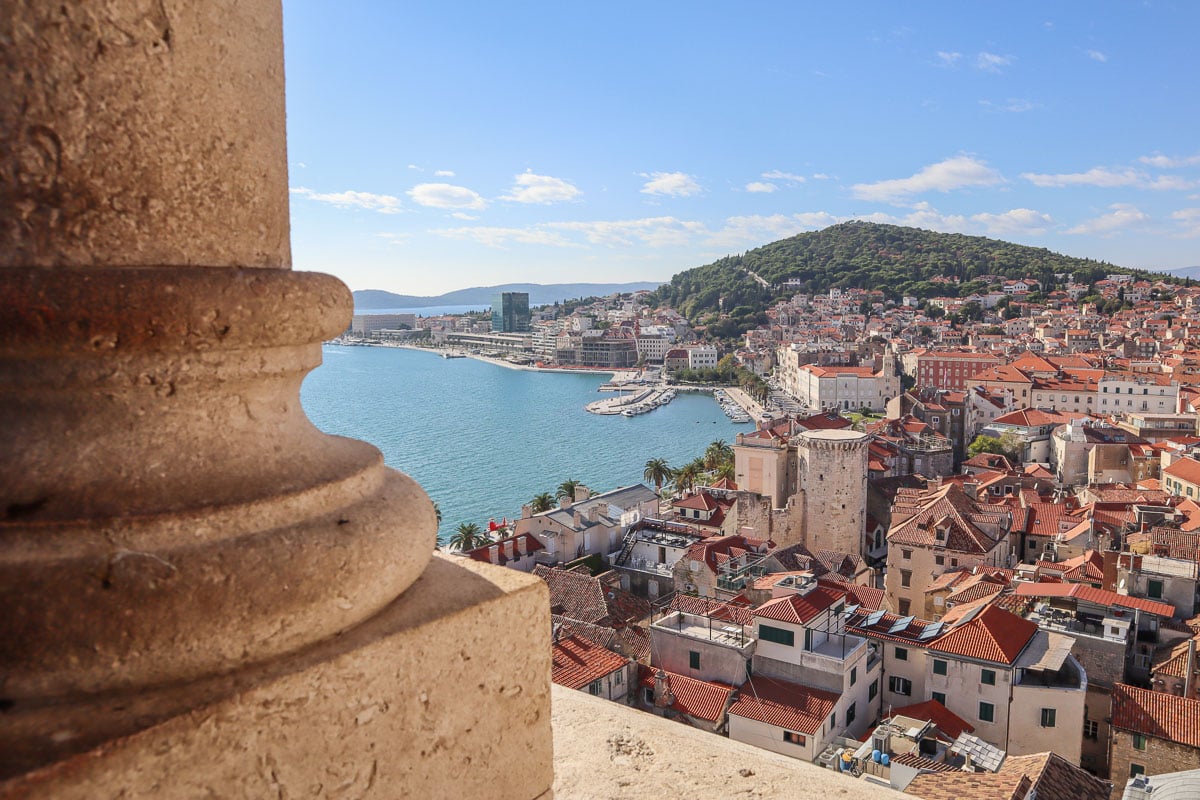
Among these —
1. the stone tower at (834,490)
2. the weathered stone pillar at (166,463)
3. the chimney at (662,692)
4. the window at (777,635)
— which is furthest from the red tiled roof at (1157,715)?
the weathered stone pillar at (166,463)

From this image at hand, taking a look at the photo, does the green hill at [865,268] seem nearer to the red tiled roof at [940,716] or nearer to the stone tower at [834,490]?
the stone tower at [834,490]

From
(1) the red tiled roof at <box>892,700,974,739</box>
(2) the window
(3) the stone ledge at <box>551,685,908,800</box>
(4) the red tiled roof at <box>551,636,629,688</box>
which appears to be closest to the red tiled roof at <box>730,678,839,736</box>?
(2) the window

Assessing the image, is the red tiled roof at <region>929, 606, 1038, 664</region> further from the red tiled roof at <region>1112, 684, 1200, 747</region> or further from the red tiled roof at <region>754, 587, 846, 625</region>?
the red tiled roof at <region>754, 587, 846, 625</region>

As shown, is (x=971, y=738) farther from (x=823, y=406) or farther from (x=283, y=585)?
(x=823, y=406)

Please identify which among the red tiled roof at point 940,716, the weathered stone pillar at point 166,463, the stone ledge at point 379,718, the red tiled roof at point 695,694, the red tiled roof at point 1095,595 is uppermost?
the weathered stone pillar at point 166,463

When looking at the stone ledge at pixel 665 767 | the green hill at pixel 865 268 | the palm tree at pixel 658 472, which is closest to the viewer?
the stone ledge at pixel 665 767

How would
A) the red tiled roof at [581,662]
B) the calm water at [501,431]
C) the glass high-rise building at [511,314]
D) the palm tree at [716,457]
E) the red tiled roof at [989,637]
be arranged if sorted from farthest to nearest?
1. the glass high-rise building at [511,314]
2. the calm water at [501,431]
3. the palm tree at [716,457]
4. the red tiled roof at [989,637]
5. the red tiled roof at [581,662]

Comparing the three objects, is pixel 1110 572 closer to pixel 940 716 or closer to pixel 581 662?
pixel 940 716

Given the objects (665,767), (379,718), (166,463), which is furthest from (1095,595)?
(166,463)

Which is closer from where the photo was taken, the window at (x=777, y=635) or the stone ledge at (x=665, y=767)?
the stone ledge at (x=665, y=767)
